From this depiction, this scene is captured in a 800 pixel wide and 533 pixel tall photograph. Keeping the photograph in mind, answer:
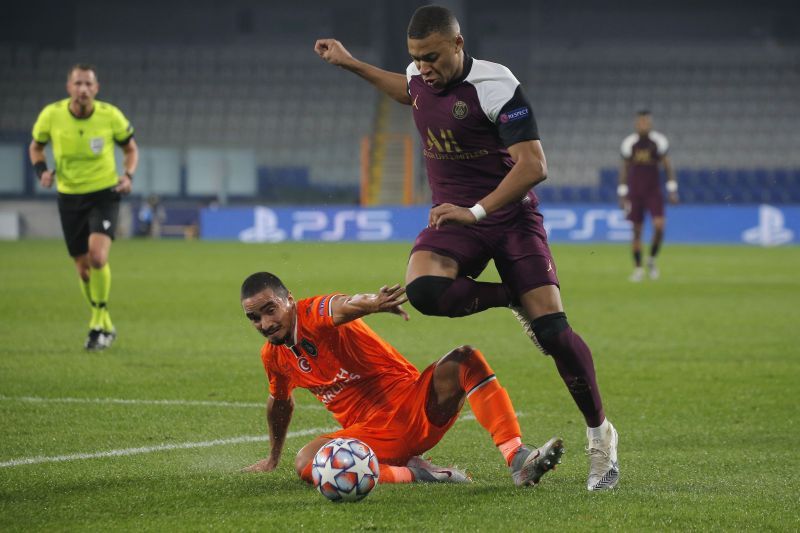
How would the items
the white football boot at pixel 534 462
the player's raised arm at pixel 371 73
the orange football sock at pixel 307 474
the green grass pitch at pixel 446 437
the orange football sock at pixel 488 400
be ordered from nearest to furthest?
1. the green grass pitch at pixel 446 437
2. the white football boot at pixel 534 462
3. the orange football sock at pixel 307 474
4. the orange football sock at pixel 488 400
5. the player's raised arm at pixel 371 73

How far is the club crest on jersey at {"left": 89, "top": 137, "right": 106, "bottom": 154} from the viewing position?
35.2 ft

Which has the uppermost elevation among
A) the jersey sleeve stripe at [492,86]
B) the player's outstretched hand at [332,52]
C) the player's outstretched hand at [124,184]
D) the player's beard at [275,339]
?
the player's outstretched hand at [332,52]

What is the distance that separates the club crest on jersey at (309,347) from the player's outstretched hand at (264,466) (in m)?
0.55

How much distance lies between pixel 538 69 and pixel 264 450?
36415mm

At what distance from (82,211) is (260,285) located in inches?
240

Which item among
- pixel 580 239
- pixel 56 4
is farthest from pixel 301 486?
pixel 56 4

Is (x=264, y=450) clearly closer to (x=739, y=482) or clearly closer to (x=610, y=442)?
(x=610, y=442)

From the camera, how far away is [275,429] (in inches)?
218

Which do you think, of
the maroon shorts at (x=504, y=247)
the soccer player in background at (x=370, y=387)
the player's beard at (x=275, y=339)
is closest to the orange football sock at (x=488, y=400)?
the soccer player in background at (x=370, y=387)

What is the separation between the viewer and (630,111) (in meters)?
40.2

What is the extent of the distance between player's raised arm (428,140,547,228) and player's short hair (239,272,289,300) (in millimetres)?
687

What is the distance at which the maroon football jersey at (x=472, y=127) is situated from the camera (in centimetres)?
529

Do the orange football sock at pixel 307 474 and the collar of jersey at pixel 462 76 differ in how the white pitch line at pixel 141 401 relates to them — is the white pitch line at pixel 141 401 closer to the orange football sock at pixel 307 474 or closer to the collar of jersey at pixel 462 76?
the orange football sock at pixel 307 474

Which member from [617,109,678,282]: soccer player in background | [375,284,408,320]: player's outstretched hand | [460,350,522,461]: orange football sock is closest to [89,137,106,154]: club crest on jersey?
[460,350,522,461]: orange football sock
